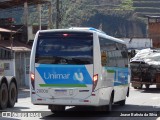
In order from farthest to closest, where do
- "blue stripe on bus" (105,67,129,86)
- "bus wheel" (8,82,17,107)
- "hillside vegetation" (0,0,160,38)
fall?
"hillside vegetation" (0,0,160,38) < "bus wheel" (8,82,17,107) < "blue stripe on bus" (105,67,129,86)

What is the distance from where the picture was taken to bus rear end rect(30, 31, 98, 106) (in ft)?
45.8

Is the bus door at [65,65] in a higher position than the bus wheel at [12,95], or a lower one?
higher

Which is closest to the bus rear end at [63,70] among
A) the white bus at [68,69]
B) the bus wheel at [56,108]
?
the white bus at [68,69]

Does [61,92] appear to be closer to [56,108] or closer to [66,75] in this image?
[66,75]

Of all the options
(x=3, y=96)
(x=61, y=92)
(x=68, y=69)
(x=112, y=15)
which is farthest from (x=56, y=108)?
(x=112, y=15)

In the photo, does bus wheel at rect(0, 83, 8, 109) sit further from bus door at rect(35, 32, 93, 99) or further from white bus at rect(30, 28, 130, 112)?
bus door at rect(35, 32, 93, 99)

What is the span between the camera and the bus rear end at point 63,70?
13969 millimetres

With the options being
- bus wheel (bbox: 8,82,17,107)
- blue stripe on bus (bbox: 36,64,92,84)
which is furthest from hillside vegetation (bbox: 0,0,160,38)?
blue stripe on bus (bbox: 36,64,92,84)

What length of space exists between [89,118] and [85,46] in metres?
2.35

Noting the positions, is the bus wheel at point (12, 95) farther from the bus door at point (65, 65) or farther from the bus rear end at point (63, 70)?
the bus door at point (65, 65)

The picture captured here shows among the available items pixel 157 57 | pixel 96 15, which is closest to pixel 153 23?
pixel 96 15

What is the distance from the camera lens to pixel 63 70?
14.1 metres

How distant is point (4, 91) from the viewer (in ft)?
60.1

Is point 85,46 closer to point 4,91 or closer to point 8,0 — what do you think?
point 4,91
